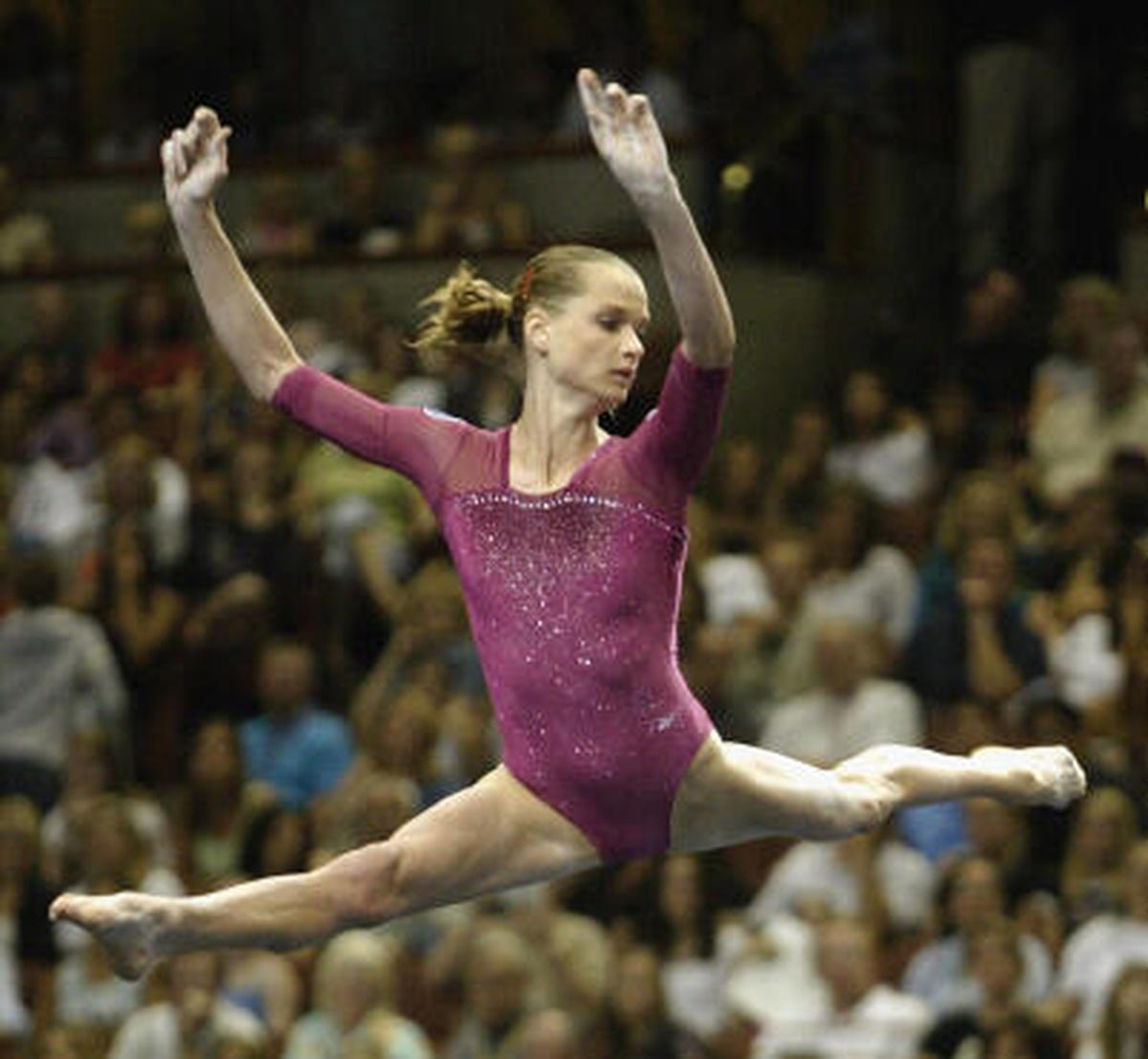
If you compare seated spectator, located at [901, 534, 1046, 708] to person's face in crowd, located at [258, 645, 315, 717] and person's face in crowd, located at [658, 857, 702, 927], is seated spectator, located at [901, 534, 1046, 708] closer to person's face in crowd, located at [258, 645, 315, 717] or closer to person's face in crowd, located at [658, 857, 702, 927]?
person's face in crowd, located at [658, 857, 702, 927]

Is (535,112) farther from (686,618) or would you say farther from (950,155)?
(686,618)

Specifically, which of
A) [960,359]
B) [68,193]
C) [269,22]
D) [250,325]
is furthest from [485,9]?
[250,325]

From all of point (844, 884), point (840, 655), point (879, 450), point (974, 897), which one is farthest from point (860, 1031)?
point (879, 450)

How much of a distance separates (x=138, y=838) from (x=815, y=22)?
5.85 metres

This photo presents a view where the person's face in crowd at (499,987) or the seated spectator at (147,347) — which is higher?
the seated spectator at (147,347)

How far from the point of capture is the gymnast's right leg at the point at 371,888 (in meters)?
5.74

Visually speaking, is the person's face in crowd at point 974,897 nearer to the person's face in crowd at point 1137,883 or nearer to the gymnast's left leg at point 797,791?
the person's face in crowd at point 1137,883

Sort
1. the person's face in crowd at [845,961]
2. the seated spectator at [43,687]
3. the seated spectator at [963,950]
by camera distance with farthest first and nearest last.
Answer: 1. the seated spectator at [43,687]
2. the person's face in crowd at [845,961]
3. the seated spectator at [963,950]

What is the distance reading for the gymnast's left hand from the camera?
5.43 metres

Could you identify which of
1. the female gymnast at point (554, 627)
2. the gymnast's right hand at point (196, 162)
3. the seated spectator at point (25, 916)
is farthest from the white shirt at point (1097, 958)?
the gymnast's right hand at point (196, 162)

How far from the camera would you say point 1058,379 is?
36.3 feet

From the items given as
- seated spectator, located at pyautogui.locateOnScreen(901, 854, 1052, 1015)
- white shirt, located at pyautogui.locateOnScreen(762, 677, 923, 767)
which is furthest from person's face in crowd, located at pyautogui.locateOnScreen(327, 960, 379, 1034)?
seated spectator, located at pyautogui.locateOnScreen(901, 854, 1052, 1015)

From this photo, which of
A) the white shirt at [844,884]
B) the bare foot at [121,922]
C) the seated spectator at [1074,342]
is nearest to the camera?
the bare foot at [121,922]

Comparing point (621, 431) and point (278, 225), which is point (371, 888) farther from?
point (278, 225)
